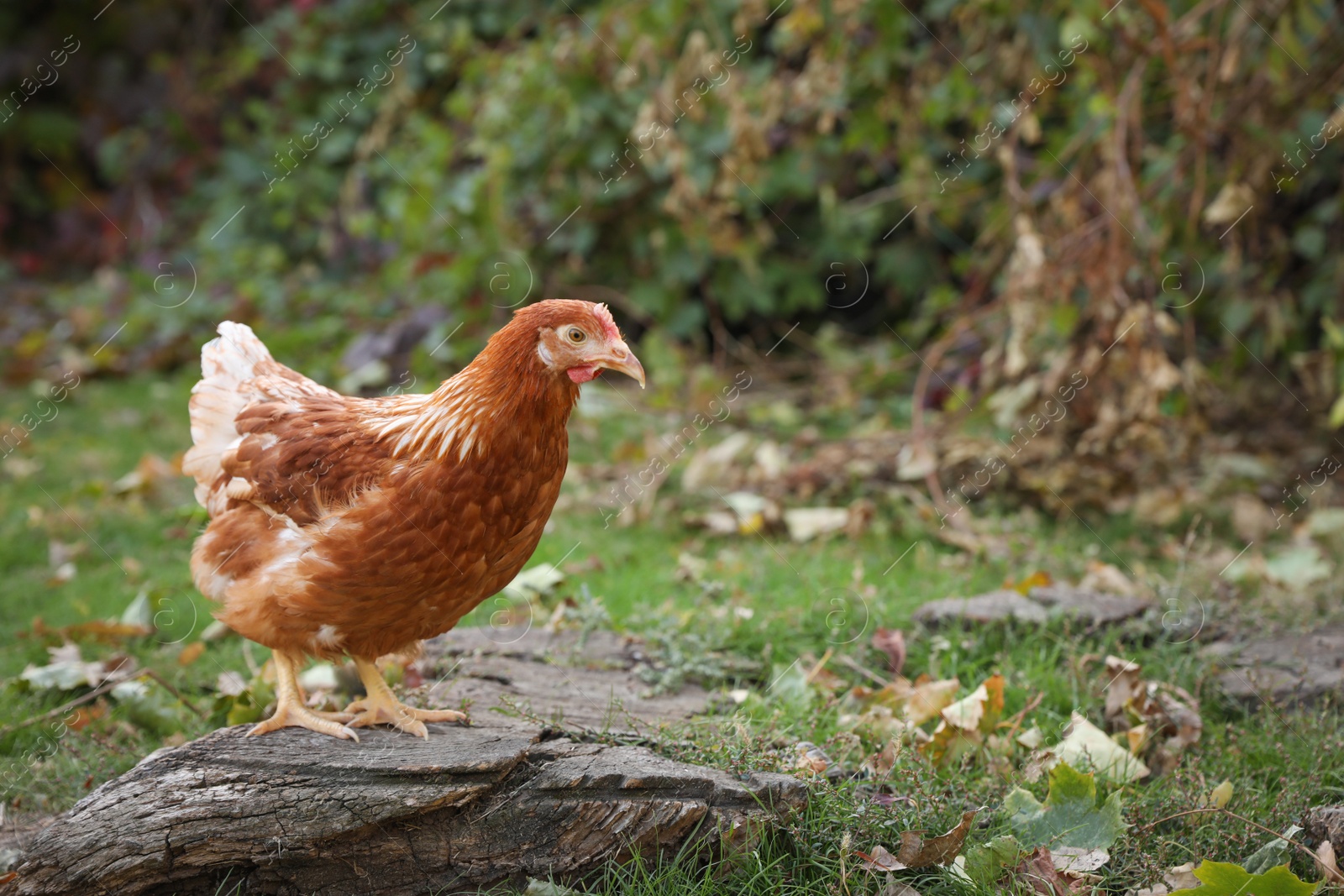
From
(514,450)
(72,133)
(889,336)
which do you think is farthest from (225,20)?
(514,450)

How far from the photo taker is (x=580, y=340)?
2.57 metres

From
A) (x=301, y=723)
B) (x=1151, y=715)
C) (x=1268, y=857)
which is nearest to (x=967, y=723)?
(x=1151, y=715)

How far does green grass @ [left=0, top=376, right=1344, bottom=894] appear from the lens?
2.65m

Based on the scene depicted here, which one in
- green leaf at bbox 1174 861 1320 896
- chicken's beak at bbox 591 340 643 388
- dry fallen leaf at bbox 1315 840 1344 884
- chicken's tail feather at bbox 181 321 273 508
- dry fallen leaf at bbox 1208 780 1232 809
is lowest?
dry fallen leaf at bbox 1315 840 1344 884

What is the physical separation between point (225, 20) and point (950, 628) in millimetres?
9244

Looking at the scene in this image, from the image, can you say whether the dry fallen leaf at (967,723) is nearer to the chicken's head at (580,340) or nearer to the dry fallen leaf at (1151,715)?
the dry fallen leaf at (1151,715)

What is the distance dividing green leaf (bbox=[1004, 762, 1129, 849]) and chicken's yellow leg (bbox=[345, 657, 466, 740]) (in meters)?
1.39

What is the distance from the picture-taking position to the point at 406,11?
354 inches

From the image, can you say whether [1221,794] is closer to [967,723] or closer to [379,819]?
[967,723]

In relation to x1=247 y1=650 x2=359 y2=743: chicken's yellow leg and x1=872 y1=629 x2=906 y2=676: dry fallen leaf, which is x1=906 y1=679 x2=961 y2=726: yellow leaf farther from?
x1=247 y1=650 x2=359 y2=743: chicken's yellow leg

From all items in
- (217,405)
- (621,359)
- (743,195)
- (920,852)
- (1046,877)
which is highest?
(217,405)

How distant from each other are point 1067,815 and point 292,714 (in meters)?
1.87

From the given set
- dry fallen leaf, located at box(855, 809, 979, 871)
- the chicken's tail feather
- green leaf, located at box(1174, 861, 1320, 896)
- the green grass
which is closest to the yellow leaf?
the green grass

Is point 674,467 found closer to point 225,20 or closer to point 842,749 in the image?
→ point 842,749
